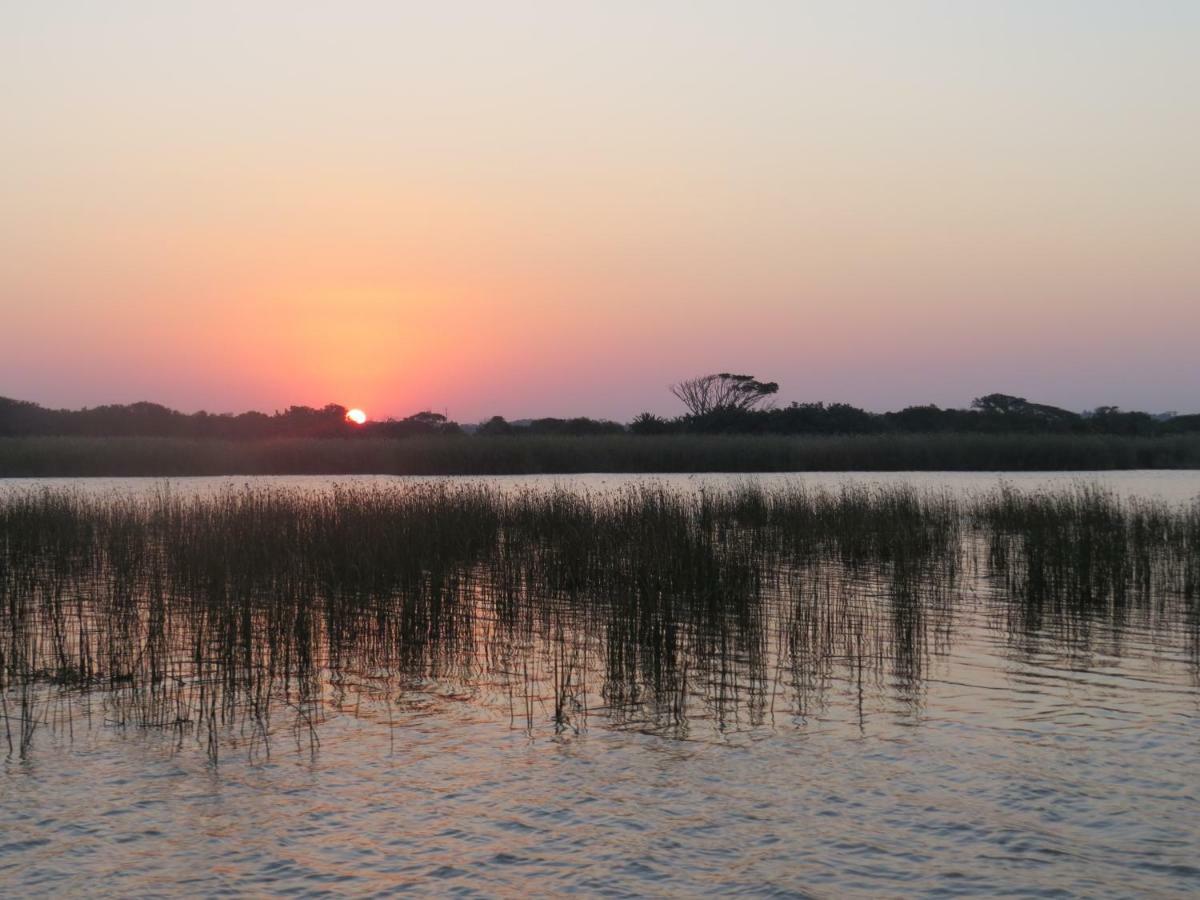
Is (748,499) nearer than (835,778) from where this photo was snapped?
No

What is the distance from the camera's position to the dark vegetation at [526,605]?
7.06 metres

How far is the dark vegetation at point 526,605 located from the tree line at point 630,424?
140ft

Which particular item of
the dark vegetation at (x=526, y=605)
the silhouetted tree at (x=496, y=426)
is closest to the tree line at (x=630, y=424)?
the silhouetted tree at (x=496, y=426)

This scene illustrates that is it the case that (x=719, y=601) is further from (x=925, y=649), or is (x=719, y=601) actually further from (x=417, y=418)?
(x=417, y=418)

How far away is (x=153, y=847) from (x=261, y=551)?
299 inches

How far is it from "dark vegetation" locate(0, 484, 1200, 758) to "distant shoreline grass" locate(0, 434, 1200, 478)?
2016cm

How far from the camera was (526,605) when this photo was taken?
10.9m

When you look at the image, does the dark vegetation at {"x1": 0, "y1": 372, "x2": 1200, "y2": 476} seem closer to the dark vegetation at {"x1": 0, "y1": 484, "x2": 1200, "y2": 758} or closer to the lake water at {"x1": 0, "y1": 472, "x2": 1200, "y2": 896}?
the dark vegetation at {"x1": 0, "y1": 484, "x2": 1200, "y2": 758}

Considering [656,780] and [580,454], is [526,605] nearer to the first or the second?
[656,780]

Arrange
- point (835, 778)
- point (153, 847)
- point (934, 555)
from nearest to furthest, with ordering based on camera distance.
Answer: point (153, 847) → point (835, 778) → point (934, 555)

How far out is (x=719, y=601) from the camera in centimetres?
996

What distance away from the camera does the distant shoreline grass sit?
36.7m

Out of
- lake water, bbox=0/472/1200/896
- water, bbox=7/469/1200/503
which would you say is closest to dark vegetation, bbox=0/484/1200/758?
lake water, bbox=0/472/1200/896

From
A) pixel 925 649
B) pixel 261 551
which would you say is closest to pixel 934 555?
pixel 925 649
